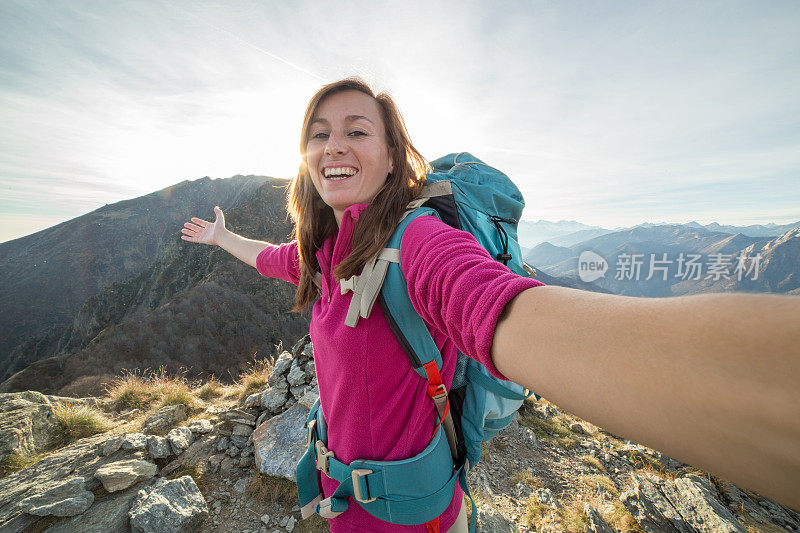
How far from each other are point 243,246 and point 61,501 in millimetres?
2953

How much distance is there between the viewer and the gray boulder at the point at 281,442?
3686 mm

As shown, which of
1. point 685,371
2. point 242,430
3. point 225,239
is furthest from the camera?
point 242,430

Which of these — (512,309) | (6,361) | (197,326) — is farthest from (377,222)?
(6,361)

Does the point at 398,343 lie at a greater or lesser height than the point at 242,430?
greater

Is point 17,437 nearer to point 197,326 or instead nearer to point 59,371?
point 197,326

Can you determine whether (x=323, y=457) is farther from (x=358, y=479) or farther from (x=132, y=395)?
(x=132, y=395)

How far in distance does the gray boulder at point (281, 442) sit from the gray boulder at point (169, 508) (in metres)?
0.70

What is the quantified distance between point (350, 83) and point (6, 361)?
10438 centimetres

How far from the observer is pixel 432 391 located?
56.7 inches

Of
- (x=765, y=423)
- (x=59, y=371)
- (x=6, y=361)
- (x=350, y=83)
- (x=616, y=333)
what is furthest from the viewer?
(x=6, y=361)

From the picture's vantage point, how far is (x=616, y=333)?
59cm

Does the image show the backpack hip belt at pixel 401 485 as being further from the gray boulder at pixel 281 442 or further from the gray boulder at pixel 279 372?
the gray boulder at pixel 279 372

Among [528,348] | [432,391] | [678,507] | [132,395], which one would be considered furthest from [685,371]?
[132,395]

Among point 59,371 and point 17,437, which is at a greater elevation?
point 17,437
